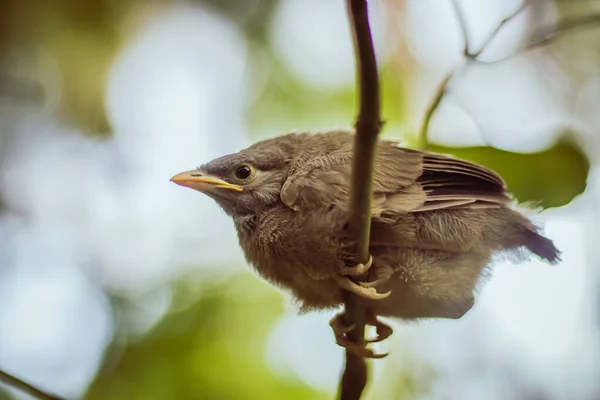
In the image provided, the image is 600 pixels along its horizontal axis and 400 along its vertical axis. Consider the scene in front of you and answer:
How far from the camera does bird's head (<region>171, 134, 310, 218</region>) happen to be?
1.06m

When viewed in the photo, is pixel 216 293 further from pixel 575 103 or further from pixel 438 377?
pixel 575 103

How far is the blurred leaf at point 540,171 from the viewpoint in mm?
1117

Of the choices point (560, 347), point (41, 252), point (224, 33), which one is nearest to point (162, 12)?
point (224, 33)

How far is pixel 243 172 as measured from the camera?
3.58ft

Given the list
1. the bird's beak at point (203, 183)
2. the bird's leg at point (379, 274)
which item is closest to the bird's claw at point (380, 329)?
the bird's leg at point (379, 274)

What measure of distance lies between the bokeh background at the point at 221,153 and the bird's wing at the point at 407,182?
11 cm

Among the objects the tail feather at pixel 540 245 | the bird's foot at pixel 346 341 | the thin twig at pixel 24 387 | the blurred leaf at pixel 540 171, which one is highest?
the blurred leaf at pixel 540 171

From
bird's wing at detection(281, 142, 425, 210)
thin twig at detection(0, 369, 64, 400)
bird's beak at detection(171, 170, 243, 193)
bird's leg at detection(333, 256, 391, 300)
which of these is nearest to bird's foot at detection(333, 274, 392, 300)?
bird's leg at detection(333, 256, 391, 300)

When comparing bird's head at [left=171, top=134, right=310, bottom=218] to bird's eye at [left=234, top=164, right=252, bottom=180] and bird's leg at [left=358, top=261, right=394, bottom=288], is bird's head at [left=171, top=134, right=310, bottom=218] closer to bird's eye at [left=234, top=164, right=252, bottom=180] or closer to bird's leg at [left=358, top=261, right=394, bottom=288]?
bird's eye at [left=234, top=164, right=252, bottom=180]

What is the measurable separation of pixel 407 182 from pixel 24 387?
2.58ft

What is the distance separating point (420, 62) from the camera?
143 centimetres

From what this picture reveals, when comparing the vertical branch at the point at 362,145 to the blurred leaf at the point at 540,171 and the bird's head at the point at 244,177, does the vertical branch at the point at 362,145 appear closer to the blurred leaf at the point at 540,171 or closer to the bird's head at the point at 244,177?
the bird's head at the point at 244,177

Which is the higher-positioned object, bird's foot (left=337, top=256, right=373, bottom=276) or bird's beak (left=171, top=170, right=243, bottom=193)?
bird's beak (left=171, top=170, right=243, bottom=193)

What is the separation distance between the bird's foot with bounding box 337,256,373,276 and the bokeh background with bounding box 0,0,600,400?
22 cm
